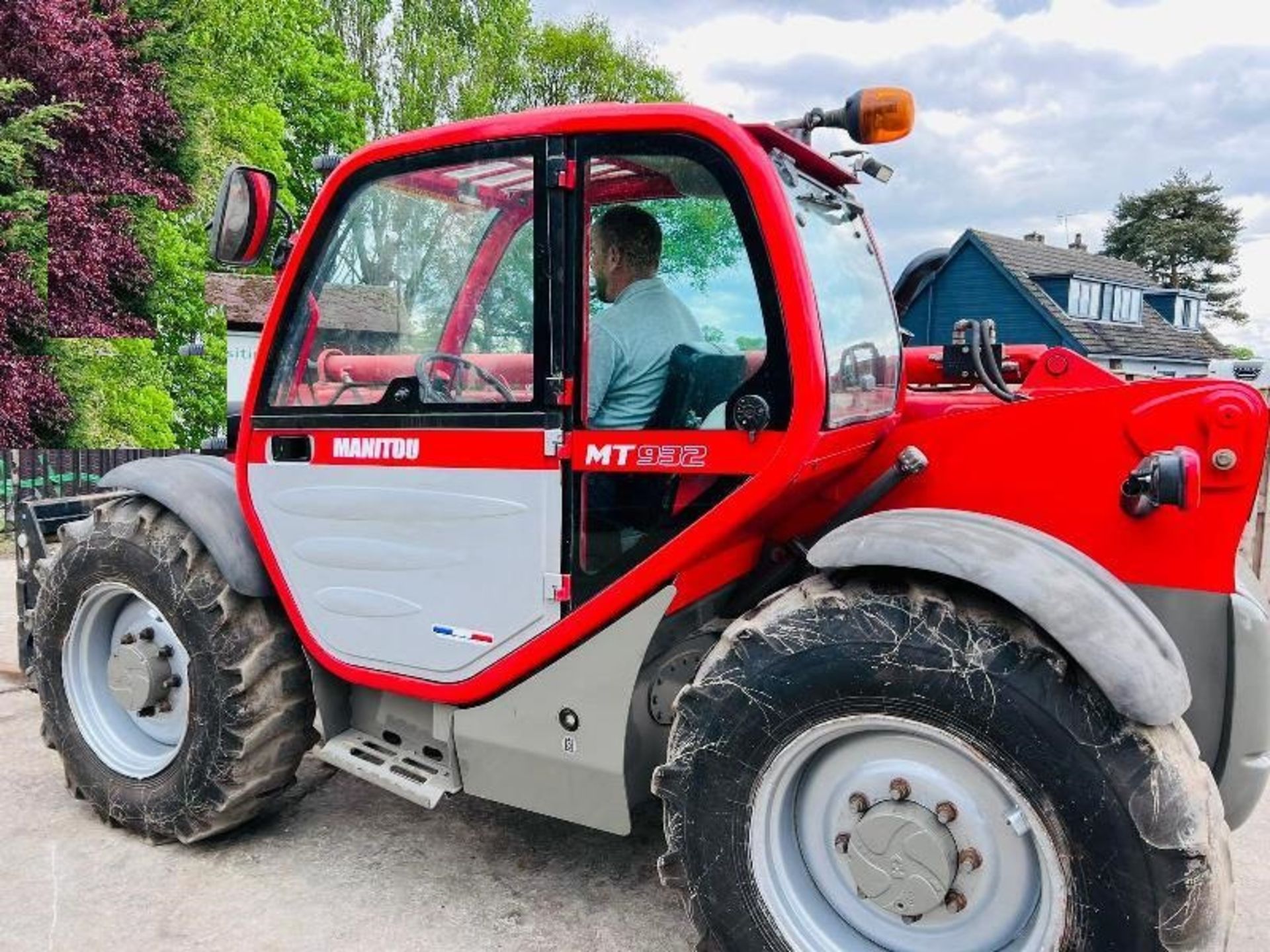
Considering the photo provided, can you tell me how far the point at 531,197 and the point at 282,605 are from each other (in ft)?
5.30

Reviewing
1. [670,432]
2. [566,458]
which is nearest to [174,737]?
[566,458]

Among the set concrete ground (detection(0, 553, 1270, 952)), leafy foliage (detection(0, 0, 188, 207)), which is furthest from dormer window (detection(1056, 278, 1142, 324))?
concrete ground (detection(0, 553, 1270, 952))

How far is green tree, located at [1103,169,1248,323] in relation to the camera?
2098 inches

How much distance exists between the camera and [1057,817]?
2.11 meters

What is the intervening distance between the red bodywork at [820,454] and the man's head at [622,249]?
0.75ft

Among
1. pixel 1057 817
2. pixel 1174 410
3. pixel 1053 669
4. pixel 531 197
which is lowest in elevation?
pixel 1057 817

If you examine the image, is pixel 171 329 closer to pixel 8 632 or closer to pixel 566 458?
pixel 8 632

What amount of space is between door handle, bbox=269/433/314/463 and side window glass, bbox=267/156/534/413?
0.11 metres

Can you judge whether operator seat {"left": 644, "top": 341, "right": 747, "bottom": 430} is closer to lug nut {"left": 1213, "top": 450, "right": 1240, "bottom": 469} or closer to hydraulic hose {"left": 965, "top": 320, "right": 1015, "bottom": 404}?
hydraulic hose {"left": 965, "top": 320, "right": 1015, "bottom": 404}

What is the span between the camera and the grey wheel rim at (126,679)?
11.2ft

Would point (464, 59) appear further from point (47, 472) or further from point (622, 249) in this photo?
point (622, 249)

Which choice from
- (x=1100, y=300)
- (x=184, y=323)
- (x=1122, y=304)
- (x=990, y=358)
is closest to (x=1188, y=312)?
(x=1122, y=304)

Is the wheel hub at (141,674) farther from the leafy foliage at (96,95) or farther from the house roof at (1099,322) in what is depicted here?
the house roof at (1099,322)

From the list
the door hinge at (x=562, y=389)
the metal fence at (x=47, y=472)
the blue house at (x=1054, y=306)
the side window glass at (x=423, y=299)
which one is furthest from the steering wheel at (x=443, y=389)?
the blue house at (x=1054, y=306)
